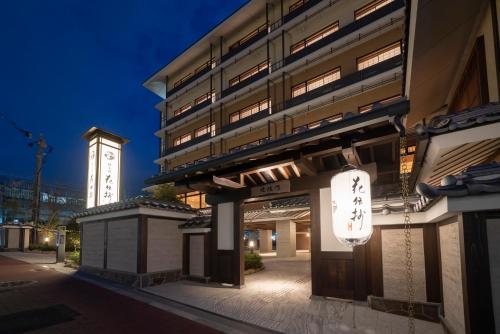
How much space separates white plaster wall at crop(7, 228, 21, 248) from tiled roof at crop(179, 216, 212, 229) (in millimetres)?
36365

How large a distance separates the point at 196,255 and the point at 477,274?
38.5 ft

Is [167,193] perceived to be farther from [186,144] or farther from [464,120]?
[464,120]

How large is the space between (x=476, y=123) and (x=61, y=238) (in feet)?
87.2

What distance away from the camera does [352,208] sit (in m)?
6.89

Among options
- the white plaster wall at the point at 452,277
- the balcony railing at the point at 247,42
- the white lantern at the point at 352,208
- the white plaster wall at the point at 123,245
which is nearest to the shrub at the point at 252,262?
the white plaster wall at the point at 123,245

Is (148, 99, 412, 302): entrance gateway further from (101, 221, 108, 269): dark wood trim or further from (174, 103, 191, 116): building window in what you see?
(174, 103, 191, 116): building window

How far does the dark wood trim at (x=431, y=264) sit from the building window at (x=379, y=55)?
50.2 ft

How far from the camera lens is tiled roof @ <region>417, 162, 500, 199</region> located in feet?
14.0

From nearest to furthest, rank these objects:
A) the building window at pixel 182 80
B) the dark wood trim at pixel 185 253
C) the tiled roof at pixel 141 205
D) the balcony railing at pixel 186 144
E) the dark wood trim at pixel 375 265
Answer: the dark wood trim at pixel 375 265
the tiled roof at pixel 141 205
the dark wood trim at pixel 185 253
the balcony railing at pixel 186 144
the building window at pixel 182 80

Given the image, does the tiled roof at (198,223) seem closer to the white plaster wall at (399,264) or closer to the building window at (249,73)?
the white plaster wall at (399,264)

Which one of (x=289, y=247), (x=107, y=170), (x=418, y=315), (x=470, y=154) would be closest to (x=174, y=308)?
(x=418, y=315)

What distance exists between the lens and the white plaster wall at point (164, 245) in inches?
533

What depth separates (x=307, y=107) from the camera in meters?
23.5

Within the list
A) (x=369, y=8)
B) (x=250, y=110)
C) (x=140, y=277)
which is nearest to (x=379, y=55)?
(x=369, y=8)
